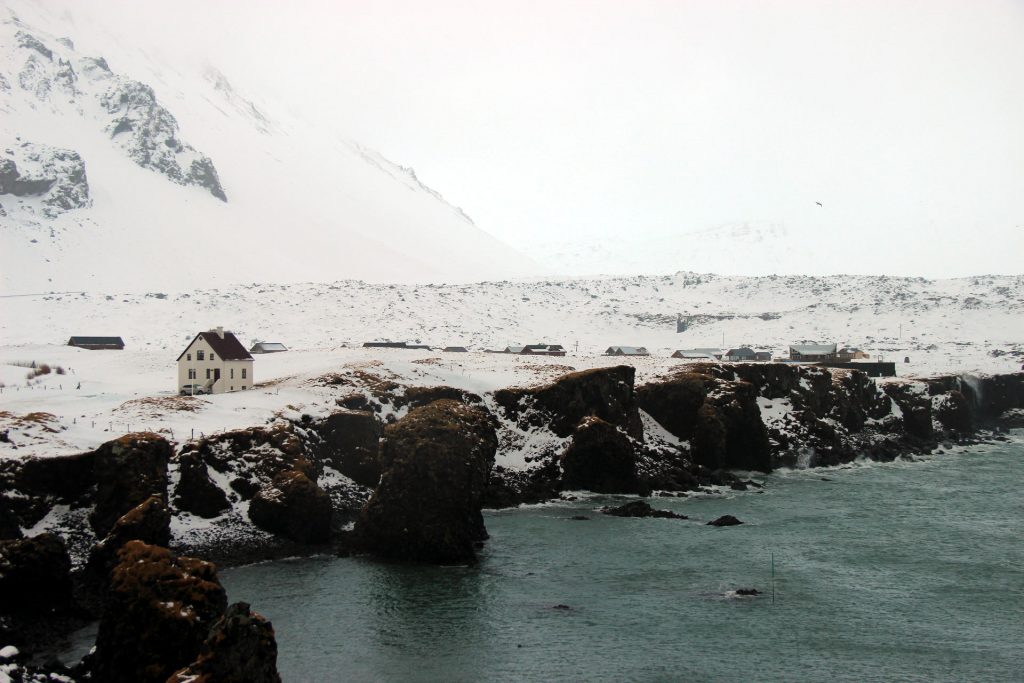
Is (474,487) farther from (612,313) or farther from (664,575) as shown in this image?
→ (612,313)

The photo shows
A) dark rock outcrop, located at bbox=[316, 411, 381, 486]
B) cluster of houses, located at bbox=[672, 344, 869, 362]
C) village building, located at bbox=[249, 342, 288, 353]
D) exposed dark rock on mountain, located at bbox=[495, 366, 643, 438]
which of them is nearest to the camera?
dark rock outcrop, located at bbox=[316, 411, 381, 486]

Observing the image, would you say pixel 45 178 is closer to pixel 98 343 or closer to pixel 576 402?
pixel 98 343

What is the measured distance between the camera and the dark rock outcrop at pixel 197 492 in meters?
46.1

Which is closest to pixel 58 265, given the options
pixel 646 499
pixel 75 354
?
pixel 75 354

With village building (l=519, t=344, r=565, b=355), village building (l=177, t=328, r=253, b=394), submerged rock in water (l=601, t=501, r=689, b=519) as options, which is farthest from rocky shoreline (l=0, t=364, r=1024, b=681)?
village building (l=519, t=344, r=565, b=355)

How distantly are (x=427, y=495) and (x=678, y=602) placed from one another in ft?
47.3

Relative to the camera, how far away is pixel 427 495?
4544 cm

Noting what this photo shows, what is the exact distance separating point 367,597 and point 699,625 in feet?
46.7

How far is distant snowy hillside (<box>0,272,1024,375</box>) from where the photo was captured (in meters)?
132

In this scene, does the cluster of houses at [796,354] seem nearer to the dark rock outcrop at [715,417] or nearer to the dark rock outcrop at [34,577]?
the dark rock outcrop at [715,417]

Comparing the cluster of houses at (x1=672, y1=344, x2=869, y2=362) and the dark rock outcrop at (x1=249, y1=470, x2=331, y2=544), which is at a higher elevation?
the cluster of houses at (x1=672, y1=344, x2=869, y2=362)

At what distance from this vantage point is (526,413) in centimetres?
6900

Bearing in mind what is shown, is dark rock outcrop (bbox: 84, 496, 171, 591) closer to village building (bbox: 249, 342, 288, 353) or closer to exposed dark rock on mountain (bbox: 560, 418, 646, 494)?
exposed dark rock on mountain (bbox: 560, 418, 646, 494)

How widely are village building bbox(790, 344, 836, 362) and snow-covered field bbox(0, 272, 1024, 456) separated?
10.2 meters
